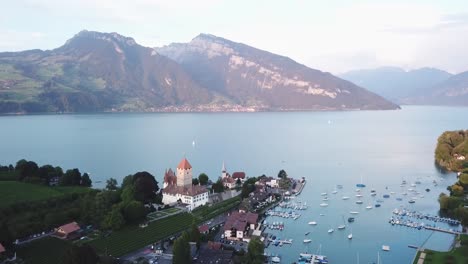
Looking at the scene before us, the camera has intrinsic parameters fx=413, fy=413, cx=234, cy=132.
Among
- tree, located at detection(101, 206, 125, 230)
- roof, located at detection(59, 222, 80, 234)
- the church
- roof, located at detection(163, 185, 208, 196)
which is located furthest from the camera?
roof, located at detection(163, 185, 208, 196)

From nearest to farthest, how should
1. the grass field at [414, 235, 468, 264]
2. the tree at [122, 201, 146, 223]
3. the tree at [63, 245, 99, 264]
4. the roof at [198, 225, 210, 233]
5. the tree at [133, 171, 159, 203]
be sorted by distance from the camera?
the tree at [63, 245, 99, 264] → the grass field at [414, 235, 468, 264] → the roof at [198, 225, 210, 233] → the tree at [122, 201, 146, 223] → the tree at [133, 171, 159, 203]

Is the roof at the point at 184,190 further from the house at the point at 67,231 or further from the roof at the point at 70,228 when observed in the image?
the house at the point at 67,231

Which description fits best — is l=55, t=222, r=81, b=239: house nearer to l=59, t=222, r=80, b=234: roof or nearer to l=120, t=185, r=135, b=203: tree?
l=59, t=222, r=80, b=234: roof

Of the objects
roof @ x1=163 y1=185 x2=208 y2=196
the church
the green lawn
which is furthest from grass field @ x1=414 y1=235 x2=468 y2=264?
the green lawn

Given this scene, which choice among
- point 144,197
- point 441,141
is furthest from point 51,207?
point 441,141

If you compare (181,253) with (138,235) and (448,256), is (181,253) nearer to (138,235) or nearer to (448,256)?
(138,235)

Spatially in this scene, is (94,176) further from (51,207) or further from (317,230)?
(317,230)
